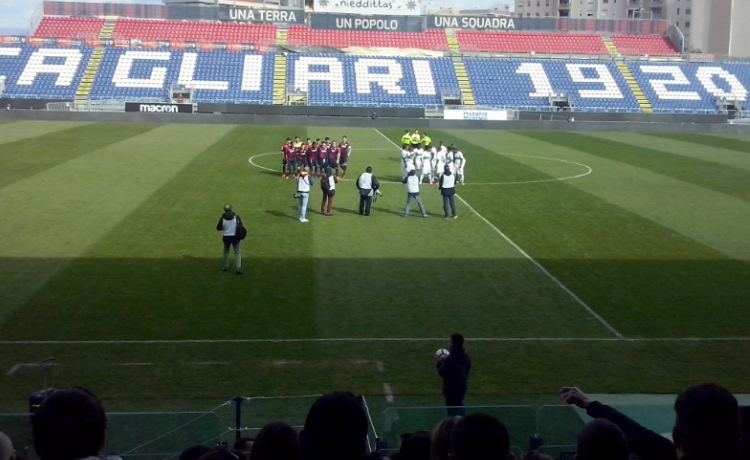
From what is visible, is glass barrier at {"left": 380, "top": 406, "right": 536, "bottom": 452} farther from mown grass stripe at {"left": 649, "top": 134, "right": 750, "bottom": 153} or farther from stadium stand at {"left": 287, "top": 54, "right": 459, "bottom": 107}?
stadium stand at {"left": 287, "top": 54, "right": 459, "bottom": 107}

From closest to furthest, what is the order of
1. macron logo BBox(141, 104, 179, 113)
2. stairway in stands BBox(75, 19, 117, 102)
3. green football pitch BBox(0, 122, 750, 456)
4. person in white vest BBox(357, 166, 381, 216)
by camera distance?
green football pitch BBox(0, 122, 750, 456), person in white vest BBox(357, 166, 381, 216), macron logo BBox(141, 104, 179, 113), stairway in stands BBox(75, 19, 117, 102)

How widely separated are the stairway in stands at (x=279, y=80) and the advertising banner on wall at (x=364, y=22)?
955 cm

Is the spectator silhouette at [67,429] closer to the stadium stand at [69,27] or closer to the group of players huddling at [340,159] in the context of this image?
the group of players huddling at [340,159]

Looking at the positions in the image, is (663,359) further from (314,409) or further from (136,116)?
(136,116)

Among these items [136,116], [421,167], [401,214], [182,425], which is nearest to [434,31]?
[136,116]

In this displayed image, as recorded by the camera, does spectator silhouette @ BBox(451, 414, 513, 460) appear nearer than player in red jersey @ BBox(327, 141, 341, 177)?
Yes

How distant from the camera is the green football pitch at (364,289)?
13203 mm

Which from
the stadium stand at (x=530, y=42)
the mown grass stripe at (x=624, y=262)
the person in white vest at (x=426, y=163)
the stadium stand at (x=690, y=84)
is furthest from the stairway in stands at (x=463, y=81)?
the mown grass stripe at (x=624, y=262)

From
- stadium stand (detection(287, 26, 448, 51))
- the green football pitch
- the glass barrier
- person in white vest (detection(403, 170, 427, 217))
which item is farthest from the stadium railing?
stadium stand (detection(287, 26, 448, 51))

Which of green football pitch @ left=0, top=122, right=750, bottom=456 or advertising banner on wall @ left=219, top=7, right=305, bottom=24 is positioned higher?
advertising banner on wall @ left=219, top=7, right=305, bottom=24

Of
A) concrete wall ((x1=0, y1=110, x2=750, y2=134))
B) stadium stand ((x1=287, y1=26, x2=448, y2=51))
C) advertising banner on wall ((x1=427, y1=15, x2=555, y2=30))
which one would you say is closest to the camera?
concrete wall ((x1=0, y1=110, x2=750, y2=134))

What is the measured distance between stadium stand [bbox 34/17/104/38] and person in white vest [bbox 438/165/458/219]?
68.3 m

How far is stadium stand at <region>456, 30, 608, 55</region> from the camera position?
88.1m

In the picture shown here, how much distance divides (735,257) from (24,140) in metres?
34.3
